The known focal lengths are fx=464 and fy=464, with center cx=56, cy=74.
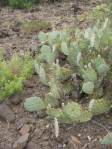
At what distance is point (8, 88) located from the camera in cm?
485

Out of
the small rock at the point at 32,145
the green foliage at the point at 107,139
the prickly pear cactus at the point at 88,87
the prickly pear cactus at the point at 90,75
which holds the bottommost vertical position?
the small rock at the point at 32,145

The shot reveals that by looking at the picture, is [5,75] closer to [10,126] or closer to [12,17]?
[10,126]

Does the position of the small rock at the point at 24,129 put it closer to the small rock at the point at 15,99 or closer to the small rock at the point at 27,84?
the small rock at the point at 15,99

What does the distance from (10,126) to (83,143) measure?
2.57 feet

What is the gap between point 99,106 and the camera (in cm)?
450

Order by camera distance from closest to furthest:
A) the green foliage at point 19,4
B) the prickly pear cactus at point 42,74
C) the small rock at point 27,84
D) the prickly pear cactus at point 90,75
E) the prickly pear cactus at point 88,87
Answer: the prickly pear cactus at point 88,87, the prickly pear cactus at point 90,75, the prickly pear cactus at point 42,74, the small rock at point 27,84, the green foliage at point 19,4

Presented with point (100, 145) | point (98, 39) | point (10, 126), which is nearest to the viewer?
point (100, 145)

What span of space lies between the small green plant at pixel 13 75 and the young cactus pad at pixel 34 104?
0.83ft

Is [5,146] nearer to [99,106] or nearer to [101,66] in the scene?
[99,106]

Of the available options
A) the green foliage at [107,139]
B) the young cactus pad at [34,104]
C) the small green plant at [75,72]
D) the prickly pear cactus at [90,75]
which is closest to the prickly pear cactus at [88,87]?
the small green plant at [75,72]

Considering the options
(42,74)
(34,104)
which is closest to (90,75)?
(42,74)

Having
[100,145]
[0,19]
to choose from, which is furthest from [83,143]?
[0,19]

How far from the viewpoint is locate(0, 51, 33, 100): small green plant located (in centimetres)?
487

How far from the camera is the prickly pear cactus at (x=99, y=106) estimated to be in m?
4.46
